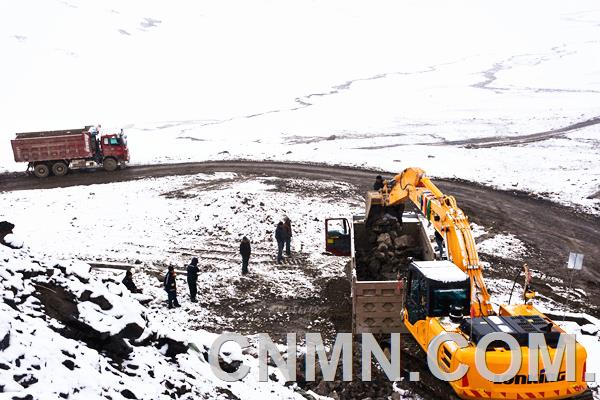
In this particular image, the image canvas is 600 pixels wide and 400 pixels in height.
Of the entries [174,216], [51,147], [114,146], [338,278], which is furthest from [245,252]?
[51,147]

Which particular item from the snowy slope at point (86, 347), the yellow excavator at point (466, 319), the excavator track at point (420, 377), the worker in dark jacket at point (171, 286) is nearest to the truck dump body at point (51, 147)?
the worker in dark jacket at point (171, 286)

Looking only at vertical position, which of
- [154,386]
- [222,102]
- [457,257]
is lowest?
[154,386]

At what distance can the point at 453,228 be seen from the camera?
12273 mm

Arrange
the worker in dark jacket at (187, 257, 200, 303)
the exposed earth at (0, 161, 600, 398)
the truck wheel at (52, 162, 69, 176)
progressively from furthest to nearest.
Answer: the truck wheel at (52, 162, 69, 176) → the worker in dark jacket at (187, 257, 200, 303) → the exposed earth at (0, 161, 600, 398)

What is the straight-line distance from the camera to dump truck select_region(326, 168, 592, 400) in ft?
31.0

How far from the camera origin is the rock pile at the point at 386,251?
15.8 m

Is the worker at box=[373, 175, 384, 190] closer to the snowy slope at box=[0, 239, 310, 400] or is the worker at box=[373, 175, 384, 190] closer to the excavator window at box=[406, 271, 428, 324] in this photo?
the excavator window at box=[406, 271, 428, 324]

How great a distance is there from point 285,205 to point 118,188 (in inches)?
361

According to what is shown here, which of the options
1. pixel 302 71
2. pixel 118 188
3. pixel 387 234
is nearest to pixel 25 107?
pixel 118 188

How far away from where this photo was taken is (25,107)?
52.6m

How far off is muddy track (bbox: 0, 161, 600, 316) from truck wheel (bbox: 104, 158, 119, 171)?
414mm

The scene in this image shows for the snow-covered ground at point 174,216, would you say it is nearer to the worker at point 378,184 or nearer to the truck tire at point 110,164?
the truck tire at point 110,164

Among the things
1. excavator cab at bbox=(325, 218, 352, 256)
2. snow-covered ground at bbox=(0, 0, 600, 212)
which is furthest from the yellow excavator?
snow-covered ground at bbox=(0, 0, 600, 212)

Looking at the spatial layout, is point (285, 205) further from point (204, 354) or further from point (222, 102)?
point (222, 102)
